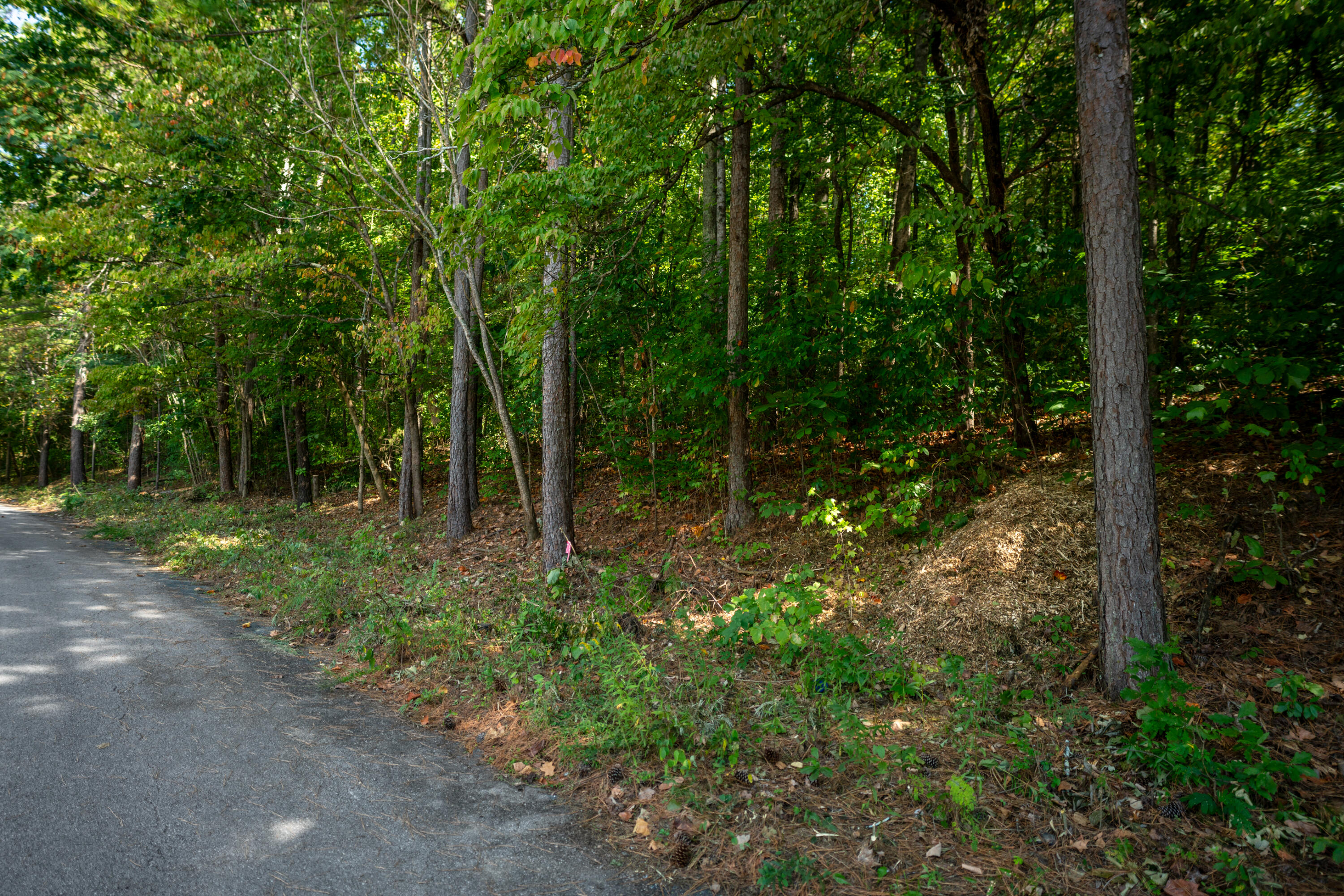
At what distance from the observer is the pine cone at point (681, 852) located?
3191 mm

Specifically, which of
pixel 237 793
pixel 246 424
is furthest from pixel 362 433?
pixel 237 793

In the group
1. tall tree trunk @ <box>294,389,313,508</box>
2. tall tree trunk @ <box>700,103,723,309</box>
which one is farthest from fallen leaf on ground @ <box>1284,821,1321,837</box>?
tall tree trunk @ <box>294,389,313,508</box>

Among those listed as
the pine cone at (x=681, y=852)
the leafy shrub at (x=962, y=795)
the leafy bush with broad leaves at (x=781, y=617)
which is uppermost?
the leafy bush with broad leaves at (x=781, y=617)

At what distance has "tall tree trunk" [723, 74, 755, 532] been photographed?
7.69m

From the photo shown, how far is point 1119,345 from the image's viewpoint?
153 inches

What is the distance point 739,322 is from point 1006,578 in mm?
4105

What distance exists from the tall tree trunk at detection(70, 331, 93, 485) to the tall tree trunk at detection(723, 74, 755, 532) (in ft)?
74.9

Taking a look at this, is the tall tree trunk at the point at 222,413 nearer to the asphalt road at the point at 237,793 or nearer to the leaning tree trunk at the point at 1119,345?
the asphalt road at the point at 237,793

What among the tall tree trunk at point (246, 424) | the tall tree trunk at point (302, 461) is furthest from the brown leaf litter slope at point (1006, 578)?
the tall tree trunk at point (246, 424)

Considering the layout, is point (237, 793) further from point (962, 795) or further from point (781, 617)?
point (962, 795)

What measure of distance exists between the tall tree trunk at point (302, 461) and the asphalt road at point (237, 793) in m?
10.8

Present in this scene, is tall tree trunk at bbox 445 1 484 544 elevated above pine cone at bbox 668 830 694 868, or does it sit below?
above

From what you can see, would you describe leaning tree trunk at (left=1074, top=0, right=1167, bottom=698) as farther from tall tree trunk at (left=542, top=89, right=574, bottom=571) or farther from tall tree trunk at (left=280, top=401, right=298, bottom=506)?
tall tree trunk at (left=280, top=401, right=298, bottom=506)

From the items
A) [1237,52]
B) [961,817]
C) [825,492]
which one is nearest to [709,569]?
[825,492]
